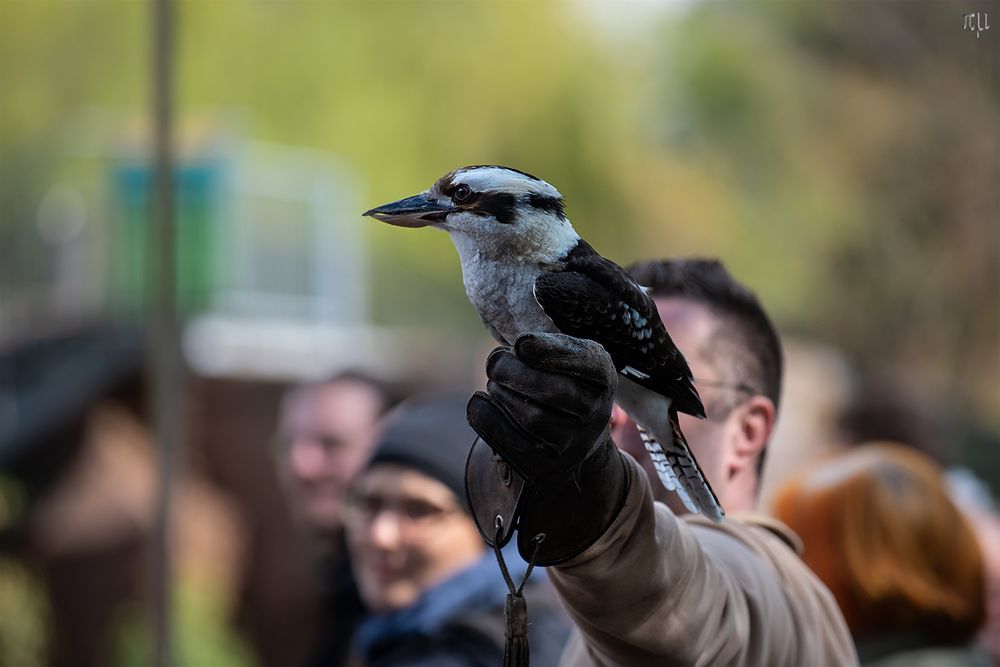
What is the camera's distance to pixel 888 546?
187cm

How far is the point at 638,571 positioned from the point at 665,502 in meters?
0.25

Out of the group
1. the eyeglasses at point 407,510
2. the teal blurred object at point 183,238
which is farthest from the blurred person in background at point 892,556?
the teal blurred object at point 183,238

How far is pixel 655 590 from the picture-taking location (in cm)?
104

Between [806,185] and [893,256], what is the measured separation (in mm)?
1127

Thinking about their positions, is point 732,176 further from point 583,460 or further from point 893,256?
point 583,460

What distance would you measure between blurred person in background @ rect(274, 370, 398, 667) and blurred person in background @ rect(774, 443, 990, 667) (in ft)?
4.95

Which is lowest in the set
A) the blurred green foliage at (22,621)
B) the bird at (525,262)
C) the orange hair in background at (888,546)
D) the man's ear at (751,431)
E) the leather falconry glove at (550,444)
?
the blurred green foliage at (22,621)

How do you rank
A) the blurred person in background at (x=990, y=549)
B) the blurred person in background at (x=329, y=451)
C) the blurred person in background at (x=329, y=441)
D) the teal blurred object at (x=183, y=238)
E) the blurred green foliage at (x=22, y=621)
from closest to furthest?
the blurred person in background at (x=990, y=549) < the blurred person in background at (x=329, y=451) < the blurred person in background at (x=329, y=441) < the blurred green foliage at (x=22, y=621) < the teal blurred object at (x=183, y=238)

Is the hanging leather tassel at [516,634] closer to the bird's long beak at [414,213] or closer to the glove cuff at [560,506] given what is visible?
the glove cuff at [560,506]

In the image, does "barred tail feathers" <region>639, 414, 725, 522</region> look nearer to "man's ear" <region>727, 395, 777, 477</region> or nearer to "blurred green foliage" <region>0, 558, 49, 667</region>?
"man's ear" <region>727, 395, 777, 477</region>

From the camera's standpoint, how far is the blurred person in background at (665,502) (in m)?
0.93

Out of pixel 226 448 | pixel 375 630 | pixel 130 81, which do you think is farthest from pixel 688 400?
pixel 130 81

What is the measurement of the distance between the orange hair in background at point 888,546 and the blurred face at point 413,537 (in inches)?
23.2

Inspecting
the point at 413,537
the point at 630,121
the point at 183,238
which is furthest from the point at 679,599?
the point at 630,121
